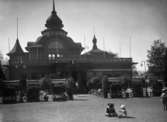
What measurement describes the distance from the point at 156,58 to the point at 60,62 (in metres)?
22.5

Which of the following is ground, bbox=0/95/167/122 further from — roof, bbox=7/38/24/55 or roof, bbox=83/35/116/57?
roof, bbox=83/35/116/57

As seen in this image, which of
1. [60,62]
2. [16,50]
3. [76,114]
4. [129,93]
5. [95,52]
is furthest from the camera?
[95,52]

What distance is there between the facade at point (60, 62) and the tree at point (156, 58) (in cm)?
599

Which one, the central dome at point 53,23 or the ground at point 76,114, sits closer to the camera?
the ground at point 76,114

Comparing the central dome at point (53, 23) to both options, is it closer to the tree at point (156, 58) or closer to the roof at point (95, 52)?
the roof at point (95, 52)

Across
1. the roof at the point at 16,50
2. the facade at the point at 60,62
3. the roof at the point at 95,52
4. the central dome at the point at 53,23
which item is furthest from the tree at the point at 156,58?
the roof at the point at 16,50

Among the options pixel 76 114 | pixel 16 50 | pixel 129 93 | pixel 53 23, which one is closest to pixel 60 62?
pixel 16 50

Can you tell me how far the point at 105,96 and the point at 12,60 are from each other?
84.0ft

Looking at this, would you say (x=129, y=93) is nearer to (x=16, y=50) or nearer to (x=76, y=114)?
(x=76, y=114)

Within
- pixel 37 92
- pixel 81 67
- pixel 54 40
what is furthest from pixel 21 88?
pixel 54 40

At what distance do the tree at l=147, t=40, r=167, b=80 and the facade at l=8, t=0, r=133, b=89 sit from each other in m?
5.99

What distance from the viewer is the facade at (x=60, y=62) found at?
37.6 metres

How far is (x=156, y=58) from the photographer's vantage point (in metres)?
43.7

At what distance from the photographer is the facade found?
3759cm
